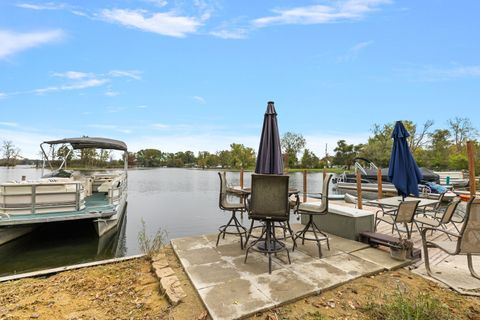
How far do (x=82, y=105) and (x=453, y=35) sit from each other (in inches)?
867

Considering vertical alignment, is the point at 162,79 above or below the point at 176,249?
above

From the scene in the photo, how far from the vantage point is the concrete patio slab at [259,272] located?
1.98 metres

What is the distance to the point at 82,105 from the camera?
18141 millimetres

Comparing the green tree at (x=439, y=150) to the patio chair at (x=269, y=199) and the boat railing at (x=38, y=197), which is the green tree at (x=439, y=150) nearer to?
the patio chair at (x=269, y=199)

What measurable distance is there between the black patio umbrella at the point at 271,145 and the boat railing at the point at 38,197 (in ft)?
15.7

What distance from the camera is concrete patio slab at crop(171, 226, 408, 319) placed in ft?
6.50

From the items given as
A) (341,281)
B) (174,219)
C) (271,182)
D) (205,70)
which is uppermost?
(205,70)

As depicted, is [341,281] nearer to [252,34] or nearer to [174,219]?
[174,219]

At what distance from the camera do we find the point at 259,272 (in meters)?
2.53

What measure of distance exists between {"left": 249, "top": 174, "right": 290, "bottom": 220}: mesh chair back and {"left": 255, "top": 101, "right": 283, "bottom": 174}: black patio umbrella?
687mm

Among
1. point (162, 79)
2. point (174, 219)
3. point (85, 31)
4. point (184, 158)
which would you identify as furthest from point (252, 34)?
point (184, 158)

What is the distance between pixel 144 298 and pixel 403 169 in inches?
210

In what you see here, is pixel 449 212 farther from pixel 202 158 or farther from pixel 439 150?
pixel 202 158

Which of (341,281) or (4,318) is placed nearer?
(4,318)
